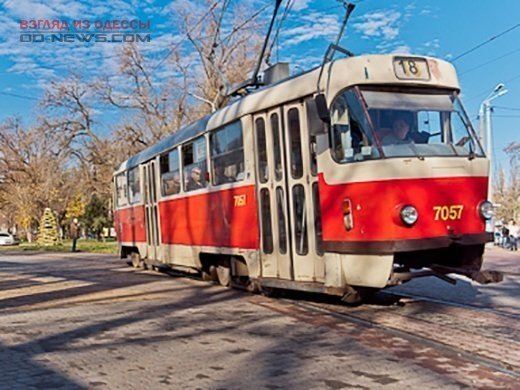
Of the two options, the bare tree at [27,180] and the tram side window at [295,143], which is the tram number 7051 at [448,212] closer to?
the tram side window at [295,143]

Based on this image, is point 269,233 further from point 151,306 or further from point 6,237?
point 6,237

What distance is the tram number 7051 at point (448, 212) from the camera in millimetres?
8078

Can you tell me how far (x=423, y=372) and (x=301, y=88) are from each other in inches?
186

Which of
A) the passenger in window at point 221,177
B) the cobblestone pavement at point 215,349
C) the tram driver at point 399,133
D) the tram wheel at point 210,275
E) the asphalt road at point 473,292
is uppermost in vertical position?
the tram driver at point 399,133

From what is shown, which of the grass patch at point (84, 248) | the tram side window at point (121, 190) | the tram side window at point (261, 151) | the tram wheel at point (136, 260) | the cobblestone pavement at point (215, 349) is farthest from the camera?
the grass patch at point (84, 248)

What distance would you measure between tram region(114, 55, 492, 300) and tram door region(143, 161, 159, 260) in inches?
211

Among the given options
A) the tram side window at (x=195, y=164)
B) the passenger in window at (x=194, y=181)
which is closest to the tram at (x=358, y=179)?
the tram side window at (x=195, y=164)

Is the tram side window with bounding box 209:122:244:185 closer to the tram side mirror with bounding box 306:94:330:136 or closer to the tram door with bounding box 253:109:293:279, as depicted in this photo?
the tram door with bounding box 253:109:293:279

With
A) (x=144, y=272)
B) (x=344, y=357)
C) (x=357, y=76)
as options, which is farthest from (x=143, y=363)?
(x=144, y=272)

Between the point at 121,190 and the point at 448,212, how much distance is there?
44.6 ft

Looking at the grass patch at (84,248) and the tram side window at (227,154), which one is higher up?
the tram side window at (227,154)

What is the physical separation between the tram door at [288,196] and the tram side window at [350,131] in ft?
2.11

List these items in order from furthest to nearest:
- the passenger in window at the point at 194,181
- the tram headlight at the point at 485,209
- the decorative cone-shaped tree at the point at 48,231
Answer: the decorative cone-shaped tree at the point at 48,231 → the passenger in window at the point at 194,181 → the tram headlight at the point at 485,209

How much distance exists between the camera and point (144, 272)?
1797 cm
